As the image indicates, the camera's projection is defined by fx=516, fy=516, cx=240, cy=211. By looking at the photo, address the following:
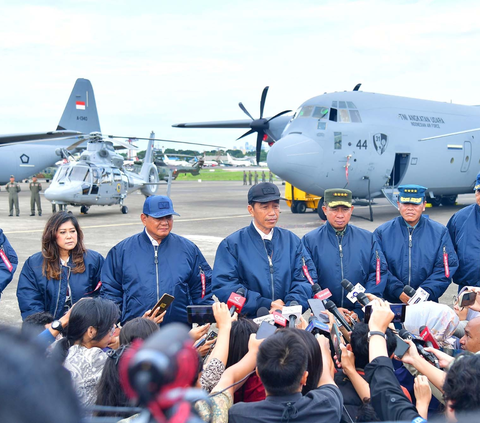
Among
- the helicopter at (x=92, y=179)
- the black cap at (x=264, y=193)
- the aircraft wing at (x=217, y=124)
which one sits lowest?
the helicopter at (x=92, y=179)

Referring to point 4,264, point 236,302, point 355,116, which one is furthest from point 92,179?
point 236,302

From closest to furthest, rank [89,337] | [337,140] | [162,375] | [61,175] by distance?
[162,375] < [89,337] < [337,140] < [61,175]

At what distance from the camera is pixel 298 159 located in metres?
14.2

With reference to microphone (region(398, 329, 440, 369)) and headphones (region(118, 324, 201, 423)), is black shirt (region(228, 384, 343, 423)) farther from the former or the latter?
headphones (region(118, 324, 201, 423))

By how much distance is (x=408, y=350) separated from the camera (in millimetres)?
2734

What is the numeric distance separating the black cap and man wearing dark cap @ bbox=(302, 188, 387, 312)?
804 millimetres

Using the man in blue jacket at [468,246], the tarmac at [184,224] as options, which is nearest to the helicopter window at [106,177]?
the tarmac at [184,224]

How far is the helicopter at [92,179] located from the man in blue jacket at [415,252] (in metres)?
14.2

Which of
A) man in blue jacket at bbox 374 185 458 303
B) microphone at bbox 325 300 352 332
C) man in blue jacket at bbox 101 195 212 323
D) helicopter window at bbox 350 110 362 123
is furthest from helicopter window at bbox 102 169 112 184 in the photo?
microphone at bbox 325 300 352 332

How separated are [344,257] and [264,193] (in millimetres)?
1099

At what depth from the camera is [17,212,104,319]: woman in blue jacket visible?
13.8 feet

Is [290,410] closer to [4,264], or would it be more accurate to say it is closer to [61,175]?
[4,264]

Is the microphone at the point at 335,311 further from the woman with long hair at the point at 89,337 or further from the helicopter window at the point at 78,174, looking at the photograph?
the helicopter window at the point at 78,174

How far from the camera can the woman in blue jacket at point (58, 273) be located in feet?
13.8
